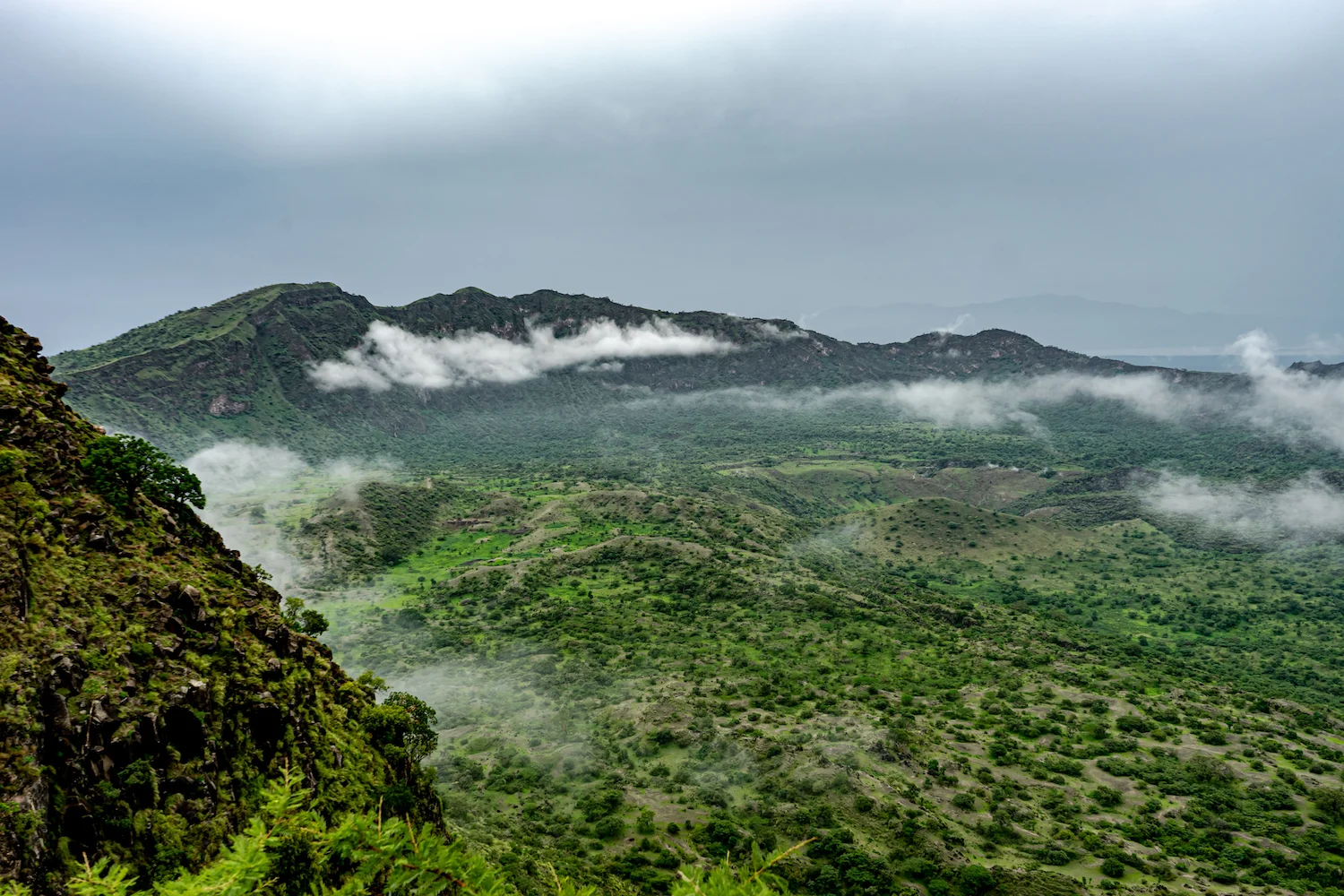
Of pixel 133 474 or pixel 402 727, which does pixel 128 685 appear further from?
pixel 402 727

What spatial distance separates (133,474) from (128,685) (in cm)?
2014

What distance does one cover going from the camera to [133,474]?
141 ft

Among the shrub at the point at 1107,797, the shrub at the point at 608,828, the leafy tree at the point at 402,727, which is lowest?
the shrub at the point at 1107,797

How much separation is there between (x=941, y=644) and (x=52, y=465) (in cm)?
12872

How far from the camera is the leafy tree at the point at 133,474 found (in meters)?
41.3

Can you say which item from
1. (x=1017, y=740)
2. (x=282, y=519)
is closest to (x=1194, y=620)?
(x=1017, y=740)

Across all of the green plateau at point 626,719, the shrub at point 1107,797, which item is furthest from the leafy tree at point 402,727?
the shrub at point 1107,797

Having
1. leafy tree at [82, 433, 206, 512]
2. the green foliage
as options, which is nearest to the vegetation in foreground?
the green foliage

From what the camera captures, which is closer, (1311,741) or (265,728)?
(265,728)

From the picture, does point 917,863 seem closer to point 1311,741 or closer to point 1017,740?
point 1017,740

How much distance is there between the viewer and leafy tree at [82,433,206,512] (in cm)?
4131

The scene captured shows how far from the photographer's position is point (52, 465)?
39.1m

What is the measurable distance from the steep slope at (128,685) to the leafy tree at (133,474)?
916mm

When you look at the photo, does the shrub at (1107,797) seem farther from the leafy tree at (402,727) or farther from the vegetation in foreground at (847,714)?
the leafy tree at (402,727)
